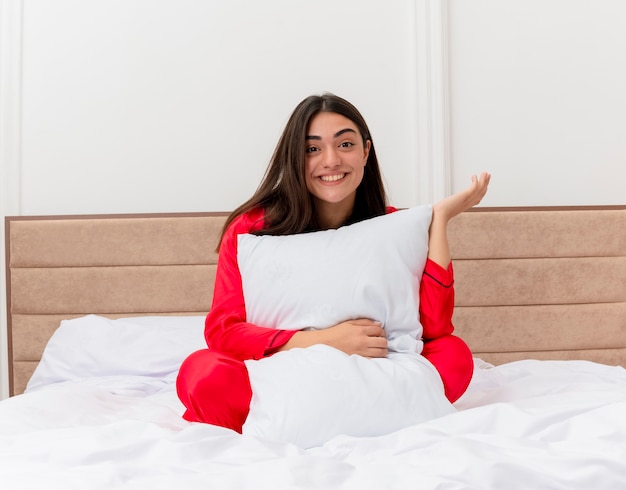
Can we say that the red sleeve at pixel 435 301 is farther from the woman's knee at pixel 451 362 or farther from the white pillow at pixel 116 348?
the white pillow at pixel 116 348

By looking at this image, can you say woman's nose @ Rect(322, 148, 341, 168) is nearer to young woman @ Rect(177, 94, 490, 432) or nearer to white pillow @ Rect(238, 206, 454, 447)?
young woman @ Rect(177, 94, 490, 432)

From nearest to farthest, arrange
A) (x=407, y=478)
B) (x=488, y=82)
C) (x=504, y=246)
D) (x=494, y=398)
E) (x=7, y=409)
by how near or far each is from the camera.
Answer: (x=407, y=478) < (x=7, y=409) < (x=494, y=398) < (x=504, y=246) < (x=488, y=82)

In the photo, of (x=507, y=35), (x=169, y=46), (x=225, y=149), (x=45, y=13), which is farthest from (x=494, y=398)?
(x=45, y=13)

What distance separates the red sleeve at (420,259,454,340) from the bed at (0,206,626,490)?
0.65 feet

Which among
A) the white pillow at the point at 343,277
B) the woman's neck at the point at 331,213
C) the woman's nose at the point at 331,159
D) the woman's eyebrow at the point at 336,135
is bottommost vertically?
the white pillow at the point at 343,277

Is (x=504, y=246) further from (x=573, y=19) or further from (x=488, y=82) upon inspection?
(x=573, y=19)

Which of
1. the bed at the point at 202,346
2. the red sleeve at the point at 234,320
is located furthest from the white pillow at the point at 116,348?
the red sleeve at the point at 234,320

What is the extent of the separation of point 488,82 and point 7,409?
2.02 meters

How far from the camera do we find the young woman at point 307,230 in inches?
55.1

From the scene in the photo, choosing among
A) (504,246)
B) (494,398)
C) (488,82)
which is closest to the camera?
(494,398)

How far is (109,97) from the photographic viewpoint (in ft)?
8.40

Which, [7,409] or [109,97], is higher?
[109,97]

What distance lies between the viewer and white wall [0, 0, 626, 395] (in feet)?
8.36

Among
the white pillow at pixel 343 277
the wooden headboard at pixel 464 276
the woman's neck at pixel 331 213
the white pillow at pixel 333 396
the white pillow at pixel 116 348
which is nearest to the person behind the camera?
the white pillow at pixel 333 396
